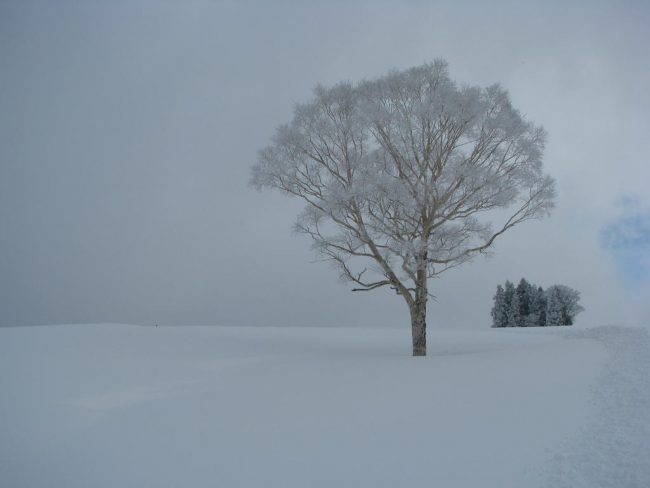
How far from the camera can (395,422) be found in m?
6.36

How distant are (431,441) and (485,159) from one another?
1147cm

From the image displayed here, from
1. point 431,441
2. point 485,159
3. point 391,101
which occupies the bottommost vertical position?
point 431,441

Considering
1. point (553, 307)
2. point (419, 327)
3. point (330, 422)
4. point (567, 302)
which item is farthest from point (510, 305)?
point (330, 422)

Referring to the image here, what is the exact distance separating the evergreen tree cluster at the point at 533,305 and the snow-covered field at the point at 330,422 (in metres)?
30.5

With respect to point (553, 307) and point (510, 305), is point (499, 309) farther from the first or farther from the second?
point (553, 307)

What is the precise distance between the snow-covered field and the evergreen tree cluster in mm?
30519

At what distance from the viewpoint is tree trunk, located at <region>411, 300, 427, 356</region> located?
14.3 meters

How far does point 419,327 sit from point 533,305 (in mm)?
31023

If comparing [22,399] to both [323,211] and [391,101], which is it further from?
[391,101]

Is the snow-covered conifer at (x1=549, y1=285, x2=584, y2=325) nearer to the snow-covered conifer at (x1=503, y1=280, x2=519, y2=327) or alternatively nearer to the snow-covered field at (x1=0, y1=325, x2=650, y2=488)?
the snow-covered conifer at (x1=503, y1=280, x2=519, y2=327)

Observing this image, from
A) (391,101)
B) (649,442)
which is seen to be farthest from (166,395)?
(391,101)

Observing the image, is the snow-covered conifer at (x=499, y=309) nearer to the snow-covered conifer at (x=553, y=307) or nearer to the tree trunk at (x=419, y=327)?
the snow-covered conifer at (x=553, y=307)

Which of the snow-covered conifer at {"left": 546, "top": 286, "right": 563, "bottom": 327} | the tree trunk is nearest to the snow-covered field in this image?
the tree trunk

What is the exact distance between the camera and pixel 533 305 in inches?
1581
